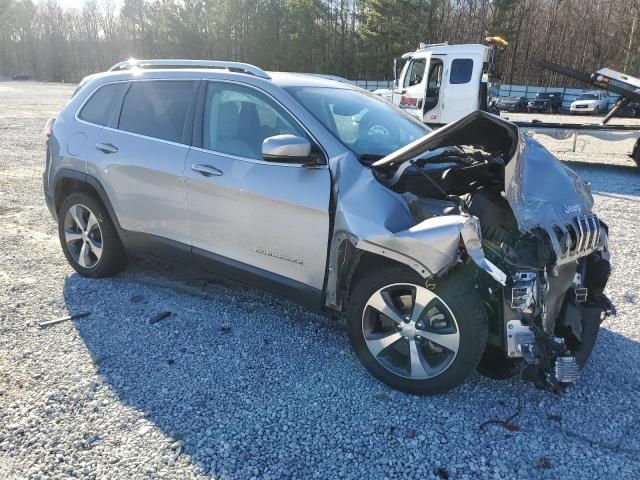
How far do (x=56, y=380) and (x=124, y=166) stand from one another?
173cm

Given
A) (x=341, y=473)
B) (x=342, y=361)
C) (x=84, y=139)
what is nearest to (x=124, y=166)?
(x=84, y=139)

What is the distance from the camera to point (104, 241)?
4426 millimetres

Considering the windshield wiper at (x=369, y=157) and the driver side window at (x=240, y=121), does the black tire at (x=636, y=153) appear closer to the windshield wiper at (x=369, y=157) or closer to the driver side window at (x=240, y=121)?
the windshield wiper at (x=369, y=157)

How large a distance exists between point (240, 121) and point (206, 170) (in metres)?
0.43

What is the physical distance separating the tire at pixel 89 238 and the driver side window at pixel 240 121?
1370mm

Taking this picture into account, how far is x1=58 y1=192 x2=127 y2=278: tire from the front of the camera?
14.5 feet

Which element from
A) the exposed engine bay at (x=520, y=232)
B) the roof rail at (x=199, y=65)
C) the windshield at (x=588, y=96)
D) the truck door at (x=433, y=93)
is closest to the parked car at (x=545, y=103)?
the windshield at (x=588, y=96)

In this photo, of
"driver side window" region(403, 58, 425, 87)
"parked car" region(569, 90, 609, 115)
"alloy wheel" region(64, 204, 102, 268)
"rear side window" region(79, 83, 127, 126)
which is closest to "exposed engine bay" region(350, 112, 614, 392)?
"rear side window" region(79, 83, 127, 126)

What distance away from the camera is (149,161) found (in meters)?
3.92

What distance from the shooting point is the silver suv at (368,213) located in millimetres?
2725

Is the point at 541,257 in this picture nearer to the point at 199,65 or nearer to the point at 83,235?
the point at 199,65

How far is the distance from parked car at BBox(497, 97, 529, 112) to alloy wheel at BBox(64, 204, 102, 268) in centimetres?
3315

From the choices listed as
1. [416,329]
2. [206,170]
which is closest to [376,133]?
[206,170]

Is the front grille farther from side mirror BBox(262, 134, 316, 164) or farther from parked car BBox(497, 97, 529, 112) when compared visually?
parked car BBox(497, 97, 529, 112)
